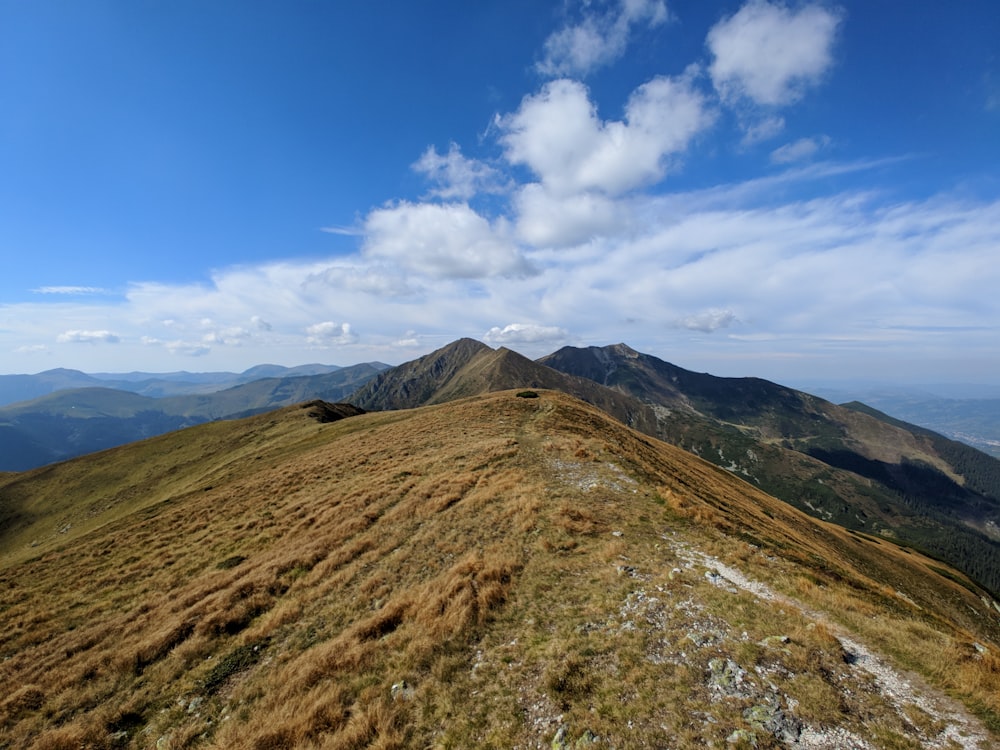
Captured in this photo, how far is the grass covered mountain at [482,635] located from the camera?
8195 millimetres

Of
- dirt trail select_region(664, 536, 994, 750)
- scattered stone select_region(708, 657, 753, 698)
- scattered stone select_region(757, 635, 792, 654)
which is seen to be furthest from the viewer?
scattered stone select_region(757, 635, 792, 654)

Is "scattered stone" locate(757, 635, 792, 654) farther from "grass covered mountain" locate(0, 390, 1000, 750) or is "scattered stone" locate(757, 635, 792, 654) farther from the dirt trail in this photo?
the dirt trail

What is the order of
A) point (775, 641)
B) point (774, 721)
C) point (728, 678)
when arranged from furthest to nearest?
point (775, 641) < point (728, 678) < point (774, 721)

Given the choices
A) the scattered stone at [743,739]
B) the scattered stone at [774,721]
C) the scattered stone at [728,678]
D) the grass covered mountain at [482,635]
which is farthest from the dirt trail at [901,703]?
the scattered stone at [728,678]

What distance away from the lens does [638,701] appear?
27.6 ft

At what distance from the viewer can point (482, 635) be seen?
37.8 ft

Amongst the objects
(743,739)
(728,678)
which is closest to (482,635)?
(728,678)

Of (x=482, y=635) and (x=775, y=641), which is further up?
(x=775, y=641)

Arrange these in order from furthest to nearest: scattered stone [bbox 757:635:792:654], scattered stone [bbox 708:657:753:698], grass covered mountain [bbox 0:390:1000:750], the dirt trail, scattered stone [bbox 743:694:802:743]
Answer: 1. scattered stone [bbox 757:635:792:654]
2. scattered stone [bbox 708:657:753:698]
3. grass covered mountain [bbox 0:390:1000:750]
4. scattered stone [bbox 743:694:802:743]
5. the dirt trail

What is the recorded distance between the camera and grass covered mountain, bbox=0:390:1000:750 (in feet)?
26.9

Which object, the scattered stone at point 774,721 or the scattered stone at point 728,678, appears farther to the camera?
the scattered stone at point 728,678

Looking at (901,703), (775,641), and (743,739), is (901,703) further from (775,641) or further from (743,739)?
(743,739)

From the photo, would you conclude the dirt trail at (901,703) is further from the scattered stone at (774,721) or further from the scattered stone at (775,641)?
the scattered stone at (775,641)

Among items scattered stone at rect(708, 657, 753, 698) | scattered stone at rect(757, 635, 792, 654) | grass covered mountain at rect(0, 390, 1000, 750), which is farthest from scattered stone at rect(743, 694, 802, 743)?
scattered stone at rect(757, 635, 792, 654)
